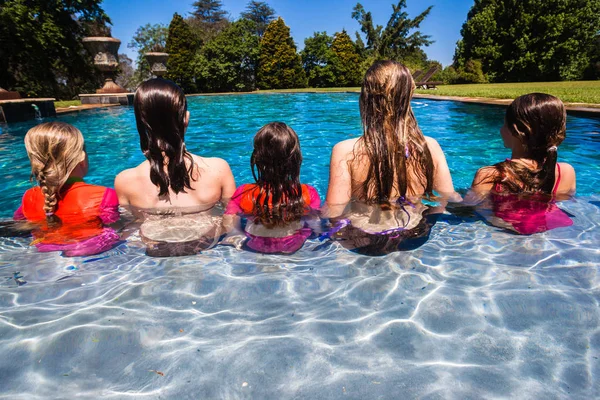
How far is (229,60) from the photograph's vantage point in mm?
30047

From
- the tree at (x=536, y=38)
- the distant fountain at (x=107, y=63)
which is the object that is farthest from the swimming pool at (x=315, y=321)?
the tree at (x=536, y=38)

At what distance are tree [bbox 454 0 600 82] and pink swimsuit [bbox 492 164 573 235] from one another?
1171 inches

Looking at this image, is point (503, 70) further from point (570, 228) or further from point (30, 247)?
point (30, 247)

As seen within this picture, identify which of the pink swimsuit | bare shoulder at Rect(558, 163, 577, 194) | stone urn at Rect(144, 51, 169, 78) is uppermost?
stone urn at Rect(144, 51, 169, 78)

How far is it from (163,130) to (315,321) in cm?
162

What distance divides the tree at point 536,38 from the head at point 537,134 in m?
29.8

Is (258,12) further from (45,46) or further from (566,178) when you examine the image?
(566,178)

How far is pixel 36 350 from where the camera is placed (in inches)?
66.6

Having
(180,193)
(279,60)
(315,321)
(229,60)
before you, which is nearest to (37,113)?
(180,193)

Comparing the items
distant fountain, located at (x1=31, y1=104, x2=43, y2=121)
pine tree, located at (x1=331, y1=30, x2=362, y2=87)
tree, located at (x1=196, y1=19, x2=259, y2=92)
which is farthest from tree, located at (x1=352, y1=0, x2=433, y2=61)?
distant fountain, located at (x1=31, y1=104, x2=43, y2=121)

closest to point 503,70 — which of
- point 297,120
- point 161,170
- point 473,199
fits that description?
point 297,120

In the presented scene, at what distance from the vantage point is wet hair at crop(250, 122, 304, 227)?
2527 millimetres

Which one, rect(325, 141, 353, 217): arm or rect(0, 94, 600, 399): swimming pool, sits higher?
rect(325, 141, 353, 217): arm

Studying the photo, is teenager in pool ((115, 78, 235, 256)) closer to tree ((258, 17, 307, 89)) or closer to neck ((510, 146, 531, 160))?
neck ((510, 146, 531, 160))
